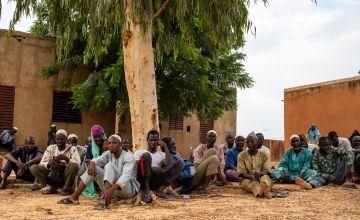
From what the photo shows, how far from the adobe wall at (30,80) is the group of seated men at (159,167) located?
8607mm

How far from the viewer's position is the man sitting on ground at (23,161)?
29.0 feet

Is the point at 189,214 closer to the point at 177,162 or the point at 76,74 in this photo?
the point at 177,162

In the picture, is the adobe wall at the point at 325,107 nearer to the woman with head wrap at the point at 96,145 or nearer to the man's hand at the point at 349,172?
the man's hand at the point at 349,172

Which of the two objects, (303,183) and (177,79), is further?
(177,79)

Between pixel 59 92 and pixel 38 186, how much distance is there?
9718 millimetres

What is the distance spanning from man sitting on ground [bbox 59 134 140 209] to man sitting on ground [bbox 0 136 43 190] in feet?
6.82

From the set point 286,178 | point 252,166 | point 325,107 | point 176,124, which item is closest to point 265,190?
point 252,166

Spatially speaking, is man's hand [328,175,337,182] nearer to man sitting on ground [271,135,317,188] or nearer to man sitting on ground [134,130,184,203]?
man sitting on ground [271,135,317,188]

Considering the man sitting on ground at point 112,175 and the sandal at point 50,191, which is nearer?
the man sitting on ground at point 112,175

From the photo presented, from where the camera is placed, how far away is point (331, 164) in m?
9.37

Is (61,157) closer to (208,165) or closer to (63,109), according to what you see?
(208,165)

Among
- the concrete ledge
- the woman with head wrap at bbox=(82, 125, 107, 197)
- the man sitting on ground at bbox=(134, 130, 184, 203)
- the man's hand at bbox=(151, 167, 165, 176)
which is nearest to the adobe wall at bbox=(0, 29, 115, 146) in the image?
the concrete ledge

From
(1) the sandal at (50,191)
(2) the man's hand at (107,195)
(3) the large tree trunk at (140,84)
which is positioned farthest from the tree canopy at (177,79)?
(2) the man's hand at (107,195)

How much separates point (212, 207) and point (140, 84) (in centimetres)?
295
